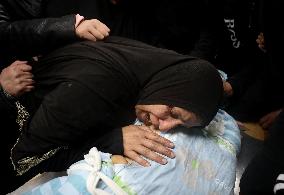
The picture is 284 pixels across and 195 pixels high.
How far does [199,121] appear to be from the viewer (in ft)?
3.62

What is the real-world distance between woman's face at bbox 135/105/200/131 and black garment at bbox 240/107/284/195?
0.78 ft

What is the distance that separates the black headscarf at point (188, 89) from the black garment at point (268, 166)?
22 cm

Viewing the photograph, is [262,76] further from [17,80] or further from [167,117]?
[17,80]

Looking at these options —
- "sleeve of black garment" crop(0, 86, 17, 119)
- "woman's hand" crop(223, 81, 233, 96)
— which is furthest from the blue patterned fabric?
"woman's hand" crop(223, 81, 233, 96)

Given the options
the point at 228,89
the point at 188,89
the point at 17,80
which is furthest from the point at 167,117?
the point at 228,89

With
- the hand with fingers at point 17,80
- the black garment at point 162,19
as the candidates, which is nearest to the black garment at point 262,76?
the black garment at point 162,19

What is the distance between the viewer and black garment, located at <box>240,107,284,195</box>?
3.03 feet

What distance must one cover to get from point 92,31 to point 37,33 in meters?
0.21

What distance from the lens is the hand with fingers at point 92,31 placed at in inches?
47.8

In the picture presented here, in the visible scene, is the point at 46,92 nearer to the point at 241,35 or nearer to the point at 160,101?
the point at 160,101

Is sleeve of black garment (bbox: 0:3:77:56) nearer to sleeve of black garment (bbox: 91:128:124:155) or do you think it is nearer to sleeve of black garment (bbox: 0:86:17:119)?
sleeve of black garment (bbox: 0:86:17:119)

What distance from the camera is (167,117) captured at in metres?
1.08

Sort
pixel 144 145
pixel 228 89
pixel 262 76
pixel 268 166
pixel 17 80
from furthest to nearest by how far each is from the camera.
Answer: pixel 262 76, pixel 228 89, pixel 17 80, pixel 144 145, pixel 268 166

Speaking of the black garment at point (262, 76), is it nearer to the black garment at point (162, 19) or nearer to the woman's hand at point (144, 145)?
the black garment at point (162, 19)
